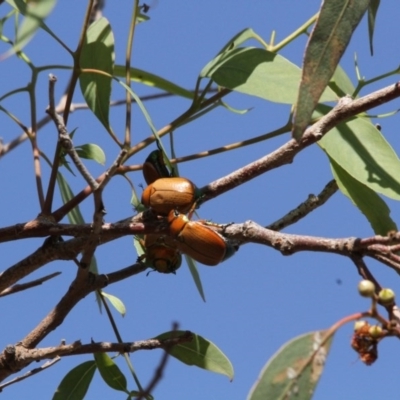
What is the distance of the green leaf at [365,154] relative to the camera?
1344 millimetres

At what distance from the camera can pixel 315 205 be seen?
1.44m

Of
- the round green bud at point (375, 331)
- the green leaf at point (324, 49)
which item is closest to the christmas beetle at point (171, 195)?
the green leaf at point (324, 49)

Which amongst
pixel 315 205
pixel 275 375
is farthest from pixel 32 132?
pixel 275 375

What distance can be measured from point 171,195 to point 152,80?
18.0 inches

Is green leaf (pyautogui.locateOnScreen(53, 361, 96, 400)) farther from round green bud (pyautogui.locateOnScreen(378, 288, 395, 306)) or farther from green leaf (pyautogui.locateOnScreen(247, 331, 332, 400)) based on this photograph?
round green bud (pyautogui.locateOnScreen(378, 288, 395, 306))

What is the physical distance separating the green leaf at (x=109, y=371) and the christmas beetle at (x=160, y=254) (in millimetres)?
201

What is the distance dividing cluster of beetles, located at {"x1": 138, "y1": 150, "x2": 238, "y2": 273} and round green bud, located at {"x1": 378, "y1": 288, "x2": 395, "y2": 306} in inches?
12.3

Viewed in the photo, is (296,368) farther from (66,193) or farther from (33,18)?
(66,193)

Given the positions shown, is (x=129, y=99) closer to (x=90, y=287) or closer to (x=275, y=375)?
(x=90, y=287)

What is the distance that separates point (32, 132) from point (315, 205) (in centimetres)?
46

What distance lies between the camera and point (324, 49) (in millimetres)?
1083

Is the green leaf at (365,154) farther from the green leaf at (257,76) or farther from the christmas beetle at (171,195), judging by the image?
the christmas beetle at (171,195)

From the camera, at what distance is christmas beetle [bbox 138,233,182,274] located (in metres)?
1.33

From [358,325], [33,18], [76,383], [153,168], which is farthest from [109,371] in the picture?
[33,18]
